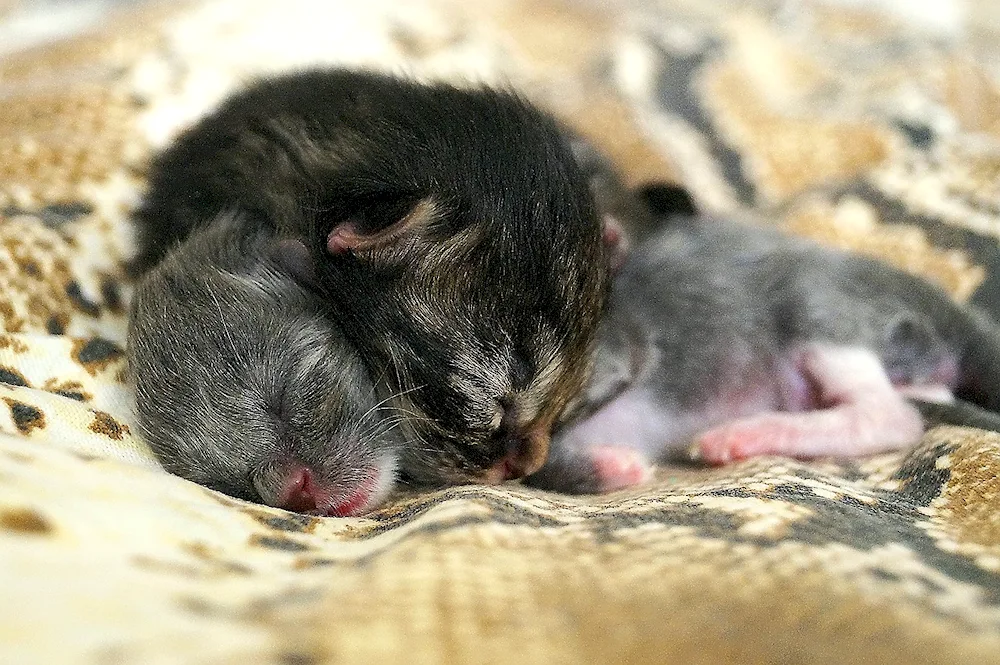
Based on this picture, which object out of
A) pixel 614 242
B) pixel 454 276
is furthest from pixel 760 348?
pixel 454 276

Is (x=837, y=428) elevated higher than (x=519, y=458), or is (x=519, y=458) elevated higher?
(x=837, y=428)

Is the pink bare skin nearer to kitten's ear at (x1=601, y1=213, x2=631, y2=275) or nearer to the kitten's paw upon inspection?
the kitten's paw

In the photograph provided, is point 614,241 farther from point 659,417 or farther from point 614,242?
point 659,417

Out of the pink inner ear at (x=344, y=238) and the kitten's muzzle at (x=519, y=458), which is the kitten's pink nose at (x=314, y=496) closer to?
the kitten's muzzle at (x=519, y=458)

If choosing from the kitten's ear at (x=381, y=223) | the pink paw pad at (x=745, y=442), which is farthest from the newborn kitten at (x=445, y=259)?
the pink paw pad at (x=745, y=442)

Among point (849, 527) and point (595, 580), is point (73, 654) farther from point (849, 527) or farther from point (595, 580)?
point (849, 527)

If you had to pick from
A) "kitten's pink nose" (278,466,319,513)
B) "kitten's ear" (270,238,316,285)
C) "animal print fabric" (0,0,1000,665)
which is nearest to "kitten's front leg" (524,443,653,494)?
"animal print fabric" (0,0,1000,665)
